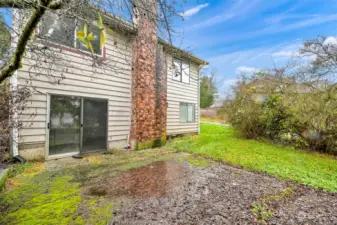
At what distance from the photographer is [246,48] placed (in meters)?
12.4

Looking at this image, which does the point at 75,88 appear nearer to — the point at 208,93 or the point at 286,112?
the point at 286,112

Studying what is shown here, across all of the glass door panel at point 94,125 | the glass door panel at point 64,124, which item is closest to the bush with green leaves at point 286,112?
the glass door panel at point 94,125

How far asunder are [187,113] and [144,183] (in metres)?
6.85

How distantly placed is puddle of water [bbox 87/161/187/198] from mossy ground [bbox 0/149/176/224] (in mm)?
237

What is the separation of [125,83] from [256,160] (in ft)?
16.9

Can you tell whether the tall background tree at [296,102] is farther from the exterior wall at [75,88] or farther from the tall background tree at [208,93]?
the tall background tree at [208,93]

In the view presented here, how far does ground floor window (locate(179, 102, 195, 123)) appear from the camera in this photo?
30.6ft

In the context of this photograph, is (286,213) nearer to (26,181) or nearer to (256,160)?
(256,160)

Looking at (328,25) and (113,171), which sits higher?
(328,25)

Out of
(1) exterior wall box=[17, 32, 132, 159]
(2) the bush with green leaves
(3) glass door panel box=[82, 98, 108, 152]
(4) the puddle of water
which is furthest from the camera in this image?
(2) the bush with green leaves

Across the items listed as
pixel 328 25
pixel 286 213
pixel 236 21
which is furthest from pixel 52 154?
pixel 328 25

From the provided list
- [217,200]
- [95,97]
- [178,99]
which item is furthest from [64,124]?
[178,99]

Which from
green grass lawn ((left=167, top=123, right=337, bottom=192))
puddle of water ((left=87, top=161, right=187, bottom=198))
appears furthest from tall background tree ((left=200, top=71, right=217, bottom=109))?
puddle of water ((left=87, top=161, right=187, bottom=198))

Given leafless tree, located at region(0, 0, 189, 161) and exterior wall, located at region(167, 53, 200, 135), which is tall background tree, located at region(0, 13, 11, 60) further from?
exterior wall, located at region(167, 53, 200, 135)
